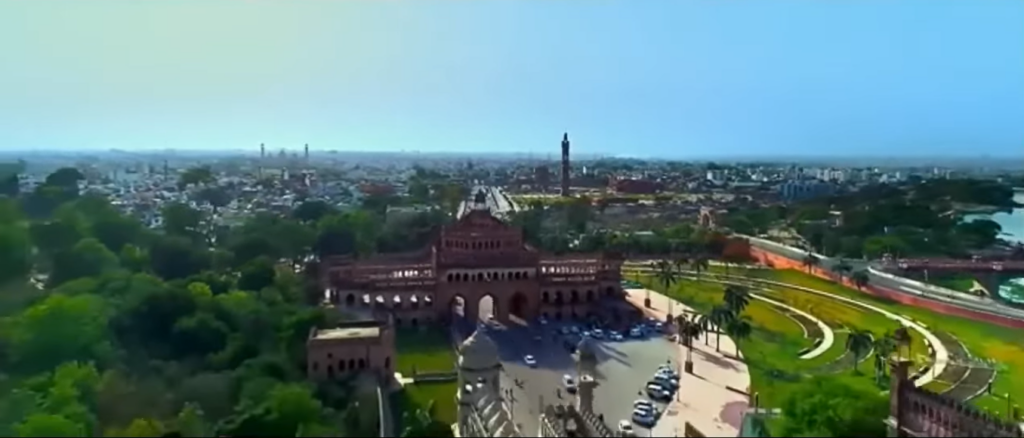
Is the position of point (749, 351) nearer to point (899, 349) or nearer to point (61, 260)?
point (899, 349)

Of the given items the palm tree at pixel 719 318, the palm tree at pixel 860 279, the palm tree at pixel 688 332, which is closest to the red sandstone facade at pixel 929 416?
the palm tree at pixel 688 332

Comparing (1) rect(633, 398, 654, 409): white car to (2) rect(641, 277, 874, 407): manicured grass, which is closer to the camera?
(1) rect(633, 398, 654, 409): white car

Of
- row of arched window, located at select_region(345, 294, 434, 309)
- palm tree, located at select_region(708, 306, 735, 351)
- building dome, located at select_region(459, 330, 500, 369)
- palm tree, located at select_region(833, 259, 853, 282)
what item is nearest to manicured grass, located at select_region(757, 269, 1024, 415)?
palm tree, located at select_region(833, 259, 853, 282)

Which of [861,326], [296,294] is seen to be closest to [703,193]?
[861,326]

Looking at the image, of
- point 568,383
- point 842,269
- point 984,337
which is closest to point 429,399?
point 568,383

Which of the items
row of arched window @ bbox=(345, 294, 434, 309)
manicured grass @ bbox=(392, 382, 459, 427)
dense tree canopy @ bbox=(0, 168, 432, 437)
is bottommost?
manicured grass @ bbox=(392, 382, 459, 427)

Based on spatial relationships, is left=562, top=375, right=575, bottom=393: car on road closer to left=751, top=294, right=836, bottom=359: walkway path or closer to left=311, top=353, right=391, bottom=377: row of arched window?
left=311, top=353, right=391, bottom=377: row of arched window

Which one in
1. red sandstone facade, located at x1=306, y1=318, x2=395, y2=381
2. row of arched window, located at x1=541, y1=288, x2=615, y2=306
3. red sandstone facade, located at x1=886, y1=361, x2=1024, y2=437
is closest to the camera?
red sandstone facade, located at x1=886, y1=361, x2=1024, y2=437
